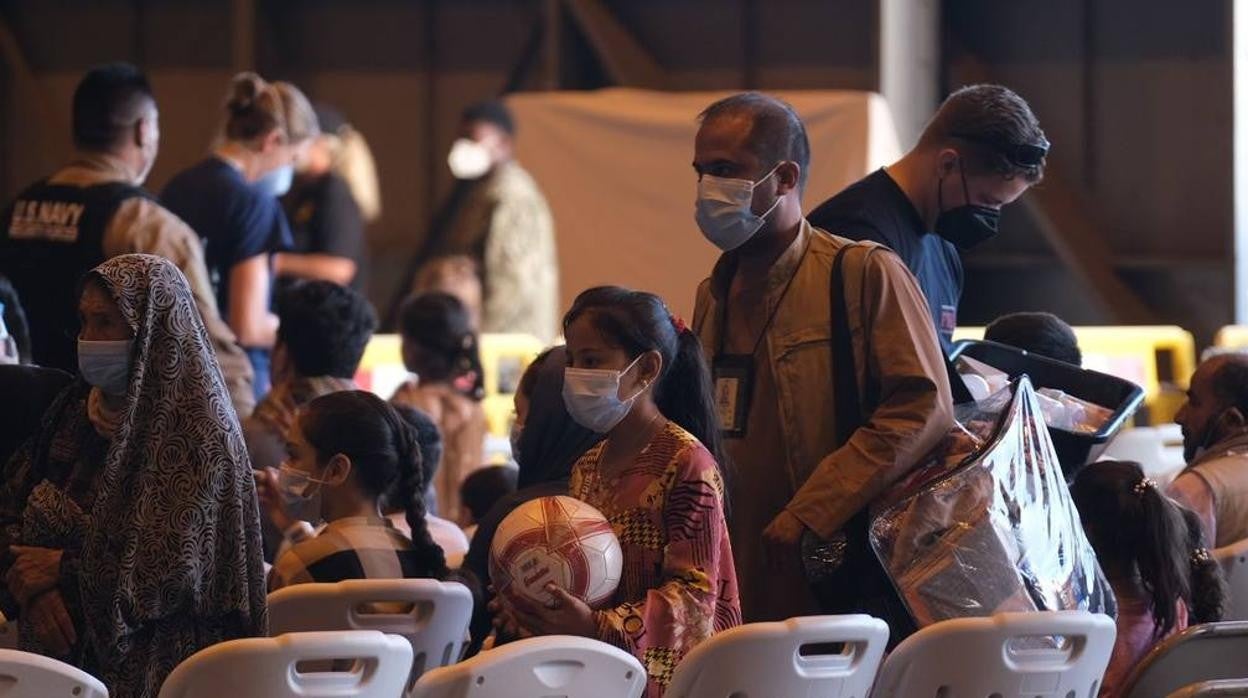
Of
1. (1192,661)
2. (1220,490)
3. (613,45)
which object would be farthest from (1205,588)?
(613,45)

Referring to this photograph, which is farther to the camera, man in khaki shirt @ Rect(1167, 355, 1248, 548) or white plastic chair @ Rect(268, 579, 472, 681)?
man in khaki shirt @ Rect(1167, 355, 1248, 548)

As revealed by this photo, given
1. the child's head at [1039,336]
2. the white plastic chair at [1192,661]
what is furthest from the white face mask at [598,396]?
the child's head at [1039,336]

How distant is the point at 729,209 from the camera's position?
3.56m

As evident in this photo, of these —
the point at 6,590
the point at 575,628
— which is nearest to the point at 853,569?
the point at 575,628

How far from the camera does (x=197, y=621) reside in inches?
129

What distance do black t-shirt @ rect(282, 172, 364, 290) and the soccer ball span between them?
14.5 ft

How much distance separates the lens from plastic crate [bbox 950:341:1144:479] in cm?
386

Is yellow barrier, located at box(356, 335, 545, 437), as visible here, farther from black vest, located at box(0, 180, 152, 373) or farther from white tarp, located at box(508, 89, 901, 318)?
black vest, located at box(0, 180, 152, 373)

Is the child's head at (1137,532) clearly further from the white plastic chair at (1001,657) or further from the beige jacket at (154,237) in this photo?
the beige jacket at (154,237)

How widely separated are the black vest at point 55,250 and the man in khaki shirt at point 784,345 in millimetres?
1702

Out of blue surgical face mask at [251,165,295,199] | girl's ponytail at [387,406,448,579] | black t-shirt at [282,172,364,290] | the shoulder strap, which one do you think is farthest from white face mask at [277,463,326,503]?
black t-shirt at [282,172,364,290]

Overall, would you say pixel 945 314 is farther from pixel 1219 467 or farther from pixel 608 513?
pixel 608 513

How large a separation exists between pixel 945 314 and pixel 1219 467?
79cm

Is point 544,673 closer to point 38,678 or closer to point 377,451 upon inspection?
point 38,678
